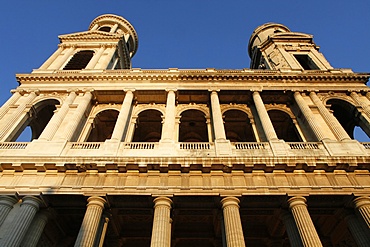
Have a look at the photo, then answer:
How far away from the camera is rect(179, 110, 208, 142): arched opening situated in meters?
21.7

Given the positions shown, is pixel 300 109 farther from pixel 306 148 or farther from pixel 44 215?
pixel 44 215

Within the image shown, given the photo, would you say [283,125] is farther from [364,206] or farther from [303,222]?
[303,222]

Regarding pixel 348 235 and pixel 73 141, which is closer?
pixel 348 235

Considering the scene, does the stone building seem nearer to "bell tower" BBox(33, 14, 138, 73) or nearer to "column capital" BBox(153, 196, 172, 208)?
"column capital" BBox(153, 196, 172, 208)

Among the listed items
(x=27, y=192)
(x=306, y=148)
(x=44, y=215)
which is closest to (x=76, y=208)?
(x=44, y=215)

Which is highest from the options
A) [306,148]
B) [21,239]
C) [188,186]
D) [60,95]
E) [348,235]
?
[60,95]

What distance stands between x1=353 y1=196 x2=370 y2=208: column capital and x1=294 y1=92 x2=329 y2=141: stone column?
4221 millimetres

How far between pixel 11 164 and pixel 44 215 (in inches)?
119

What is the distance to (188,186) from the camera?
13.4 metres

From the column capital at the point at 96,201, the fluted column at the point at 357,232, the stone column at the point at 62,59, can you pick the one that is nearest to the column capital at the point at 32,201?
the column capital at the point at 96,201

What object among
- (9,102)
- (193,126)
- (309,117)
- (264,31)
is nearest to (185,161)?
(193,126)

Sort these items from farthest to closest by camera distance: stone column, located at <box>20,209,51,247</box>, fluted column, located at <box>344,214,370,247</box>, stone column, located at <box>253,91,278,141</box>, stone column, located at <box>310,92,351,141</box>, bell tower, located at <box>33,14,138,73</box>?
bell tower, located at <box>33,14,138,73</box>, stone column, located at <box>253,91,278,141</box>, stone column, located at <box>310,92,351,141</box>, stone column, located at <box>20,209,51,247</box>, fluted column, located at <box>344,214,370,247</box>

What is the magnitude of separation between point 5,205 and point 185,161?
27.4 feet

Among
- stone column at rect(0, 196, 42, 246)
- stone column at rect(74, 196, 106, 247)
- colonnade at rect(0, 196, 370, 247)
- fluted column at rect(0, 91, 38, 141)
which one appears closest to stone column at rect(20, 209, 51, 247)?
colonnade at rect(0, 196, 370, 247)
